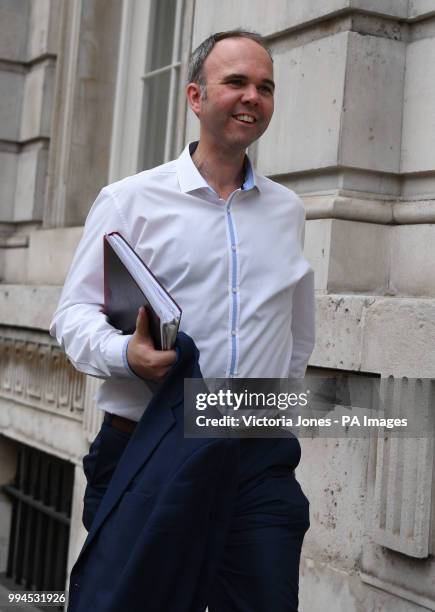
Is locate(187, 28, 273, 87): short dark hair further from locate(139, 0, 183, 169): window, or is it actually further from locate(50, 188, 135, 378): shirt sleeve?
locate(139, 0, 183, 169): window

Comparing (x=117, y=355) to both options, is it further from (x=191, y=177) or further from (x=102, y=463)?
(x=191, y=177)

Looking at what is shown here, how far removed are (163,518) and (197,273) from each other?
690mm

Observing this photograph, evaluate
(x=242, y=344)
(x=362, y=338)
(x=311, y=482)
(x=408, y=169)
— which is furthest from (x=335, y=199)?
(x=242, y=344)

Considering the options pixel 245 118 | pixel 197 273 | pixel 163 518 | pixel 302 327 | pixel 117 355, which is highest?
pixel 245 118

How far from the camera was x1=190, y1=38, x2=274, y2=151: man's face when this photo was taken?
121 inches

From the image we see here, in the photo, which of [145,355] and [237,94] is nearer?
[145,355]

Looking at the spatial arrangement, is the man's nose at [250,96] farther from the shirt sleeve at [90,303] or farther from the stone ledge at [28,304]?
the stone ledge at [28,304]

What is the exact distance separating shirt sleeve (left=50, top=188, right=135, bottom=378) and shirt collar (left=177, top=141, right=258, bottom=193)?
201mm

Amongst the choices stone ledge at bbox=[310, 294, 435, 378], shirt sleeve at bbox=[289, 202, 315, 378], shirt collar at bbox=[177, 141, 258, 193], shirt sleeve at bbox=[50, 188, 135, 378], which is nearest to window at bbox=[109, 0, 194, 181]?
stone ledge at bbox=[310, 294, 435, 378]

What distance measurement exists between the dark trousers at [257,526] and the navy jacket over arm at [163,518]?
0.20 meters

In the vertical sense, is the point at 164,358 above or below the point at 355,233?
below

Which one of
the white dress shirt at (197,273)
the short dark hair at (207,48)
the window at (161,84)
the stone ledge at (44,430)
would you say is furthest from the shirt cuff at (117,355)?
the window at (161,84)

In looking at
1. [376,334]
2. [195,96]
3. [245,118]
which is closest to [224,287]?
[245,118]

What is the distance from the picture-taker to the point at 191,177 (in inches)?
124
